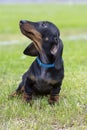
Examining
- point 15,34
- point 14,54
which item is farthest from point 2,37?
point 14,54

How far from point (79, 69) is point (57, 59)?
3162 mm

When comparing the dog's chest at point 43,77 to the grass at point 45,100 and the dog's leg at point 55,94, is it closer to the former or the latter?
the dog's leg at point 55,94

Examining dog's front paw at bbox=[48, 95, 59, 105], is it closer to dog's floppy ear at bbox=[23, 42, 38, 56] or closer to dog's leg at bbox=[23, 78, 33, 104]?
dog's leg at bbox=[23, 78, 33, 104]

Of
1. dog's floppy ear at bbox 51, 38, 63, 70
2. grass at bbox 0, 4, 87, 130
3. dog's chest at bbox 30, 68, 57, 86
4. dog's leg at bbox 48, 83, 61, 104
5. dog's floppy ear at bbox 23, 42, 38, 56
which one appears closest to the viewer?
grass at bbox 0, 4, 87, 130

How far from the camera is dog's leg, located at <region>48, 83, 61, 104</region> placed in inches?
278

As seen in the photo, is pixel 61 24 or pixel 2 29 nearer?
pixel 2 29

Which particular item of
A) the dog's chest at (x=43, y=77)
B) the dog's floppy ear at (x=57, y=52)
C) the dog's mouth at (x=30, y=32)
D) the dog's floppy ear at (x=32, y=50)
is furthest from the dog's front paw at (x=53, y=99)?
the dog's mouth at (x=30, y=32)

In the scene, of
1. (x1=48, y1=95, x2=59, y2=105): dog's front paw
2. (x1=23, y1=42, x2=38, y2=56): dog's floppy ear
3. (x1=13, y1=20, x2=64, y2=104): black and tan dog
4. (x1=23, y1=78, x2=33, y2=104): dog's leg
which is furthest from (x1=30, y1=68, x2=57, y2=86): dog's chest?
(x1=23, y1=42, x2=38, y2=56): dog's floppy ear

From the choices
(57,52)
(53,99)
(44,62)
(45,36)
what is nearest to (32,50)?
(44,62)

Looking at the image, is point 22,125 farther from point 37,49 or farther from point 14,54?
point 14,54

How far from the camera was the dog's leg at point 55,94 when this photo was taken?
7059 mm

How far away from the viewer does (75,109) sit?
22.8 ft

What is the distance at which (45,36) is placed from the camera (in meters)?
6.86

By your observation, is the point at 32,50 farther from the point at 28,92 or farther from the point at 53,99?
the point at 53,99
